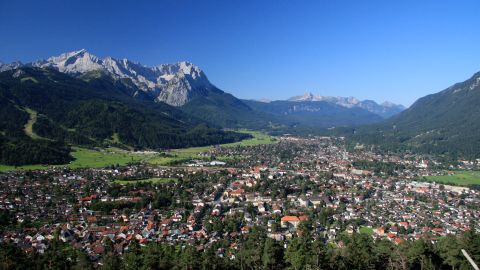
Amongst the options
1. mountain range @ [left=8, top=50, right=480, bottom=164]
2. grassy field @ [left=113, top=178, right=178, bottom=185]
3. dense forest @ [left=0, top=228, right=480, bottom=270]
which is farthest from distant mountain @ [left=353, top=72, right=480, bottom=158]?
dense forest @ [left=0, top=228, right=480, bottom=270]

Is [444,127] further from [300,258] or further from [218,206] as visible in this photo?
[300,258]

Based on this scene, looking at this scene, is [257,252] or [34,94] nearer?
[257,252]

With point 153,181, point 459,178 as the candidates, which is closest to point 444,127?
point 459,178

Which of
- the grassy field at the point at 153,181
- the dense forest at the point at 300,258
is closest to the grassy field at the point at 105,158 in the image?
the grassy field at the point at 153,181

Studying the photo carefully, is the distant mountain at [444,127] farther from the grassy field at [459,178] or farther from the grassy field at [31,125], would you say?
the grassy field at [31,125]

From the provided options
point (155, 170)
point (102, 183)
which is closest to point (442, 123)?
point (155, 170)

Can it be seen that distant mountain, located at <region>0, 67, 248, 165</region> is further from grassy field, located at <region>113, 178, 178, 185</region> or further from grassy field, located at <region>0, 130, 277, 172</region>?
grassy field, located at <region>113, 178, 178, 185</region>

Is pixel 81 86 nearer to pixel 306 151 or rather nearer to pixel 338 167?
pixel 306 151
